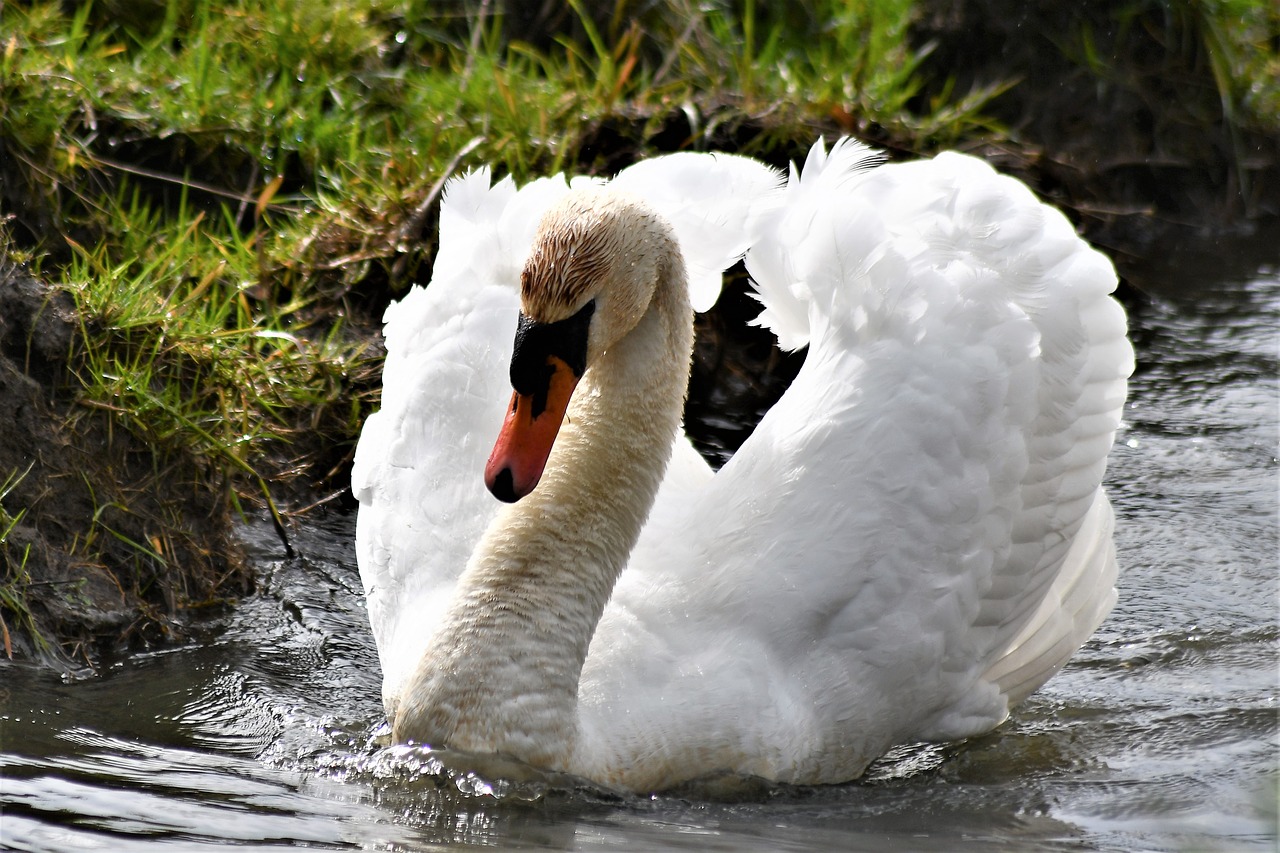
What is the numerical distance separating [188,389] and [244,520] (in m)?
0.42

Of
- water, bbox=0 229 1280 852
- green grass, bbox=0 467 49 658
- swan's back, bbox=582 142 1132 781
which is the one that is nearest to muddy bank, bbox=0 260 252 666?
green grass, bbox=0 467 49 658

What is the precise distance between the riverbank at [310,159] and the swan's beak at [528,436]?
4.59ft

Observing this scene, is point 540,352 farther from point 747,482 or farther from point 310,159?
point 310,159

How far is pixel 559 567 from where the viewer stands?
3.81 m

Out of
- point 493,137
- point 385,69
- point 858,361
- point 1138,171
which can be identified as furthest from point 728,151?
point 858,361

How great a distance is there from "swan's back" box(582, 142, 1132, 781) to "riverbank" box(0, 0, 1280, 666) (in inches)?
58.0

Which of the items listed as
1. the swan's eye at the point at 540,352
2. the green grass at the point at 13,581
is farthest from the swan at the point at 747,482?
the green grass at the point at 13,581

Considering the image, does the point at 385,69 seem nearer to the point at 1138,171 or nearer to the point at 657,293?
the point at 1138,171

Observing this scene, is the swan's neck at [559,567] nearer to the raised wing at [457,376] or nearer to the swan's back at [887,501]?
the swan's back at [887,501]

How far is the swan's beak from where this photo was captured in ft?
11.7

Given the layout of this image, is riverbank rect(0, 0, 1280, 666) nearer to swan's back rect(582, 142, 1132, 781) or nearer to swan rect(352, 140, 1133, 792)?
swan rect(352, 140, 1133, 792)

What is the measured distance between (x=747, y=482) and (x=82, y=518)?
1.82 meters

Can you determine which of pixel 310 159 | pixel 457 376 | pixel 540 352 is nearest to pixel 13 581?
pixel 457 376

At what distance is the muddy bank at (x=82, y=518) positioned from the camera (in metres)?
4.36
